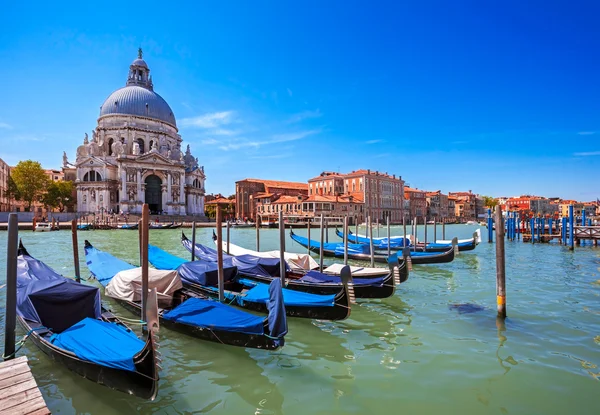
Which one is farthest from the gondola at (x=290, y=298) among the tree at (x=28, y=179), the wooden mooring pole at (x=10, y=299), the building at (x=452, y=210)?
the building at (x=452, y=210)

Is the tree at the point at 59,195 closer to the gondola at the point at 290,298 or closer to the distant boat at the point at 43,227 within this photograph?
the distant boat at the point at 43,227

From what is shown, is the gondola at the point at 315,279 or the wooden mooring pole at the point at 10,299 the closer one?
the wooden mooring pole at the point at 10,299

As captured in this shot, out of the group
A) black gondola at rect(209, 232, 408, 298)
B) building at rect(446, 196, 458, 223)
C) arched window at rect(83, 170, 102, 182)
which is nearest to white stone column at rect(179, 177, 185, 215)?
arched window at rect(83, 170, 102, 182)

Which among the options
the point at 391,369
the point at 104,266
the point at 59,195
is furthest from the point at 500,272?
the point at 59,195

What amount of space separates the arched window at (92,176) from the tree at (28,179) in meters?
3.81

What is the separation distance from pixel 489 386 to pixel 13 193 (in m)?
43.4

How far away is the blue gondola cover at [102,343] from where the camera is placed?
3129mm

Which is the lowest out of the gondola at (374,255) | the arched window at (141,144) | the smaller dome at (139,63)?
the gondola at (374,255)

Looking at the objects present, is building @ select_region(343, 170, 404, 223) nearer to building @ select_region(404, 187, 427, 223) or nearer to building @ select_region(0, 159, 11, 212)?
building @ select_region(404, 187, 427, 223)

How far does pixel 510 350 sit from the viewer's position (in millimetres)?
4309

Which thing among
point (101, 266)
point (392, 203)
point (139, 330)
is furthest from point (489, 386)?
point (392, 203)

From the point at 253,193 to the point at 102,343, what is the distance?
49.7 metres

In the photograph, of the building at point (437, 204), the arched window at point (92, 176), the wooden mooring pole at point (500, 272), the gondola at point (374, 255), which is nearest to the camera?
the wooden mooring pole at point (500, 272)

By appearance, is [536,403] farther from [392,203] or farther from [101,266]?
[392,203]
